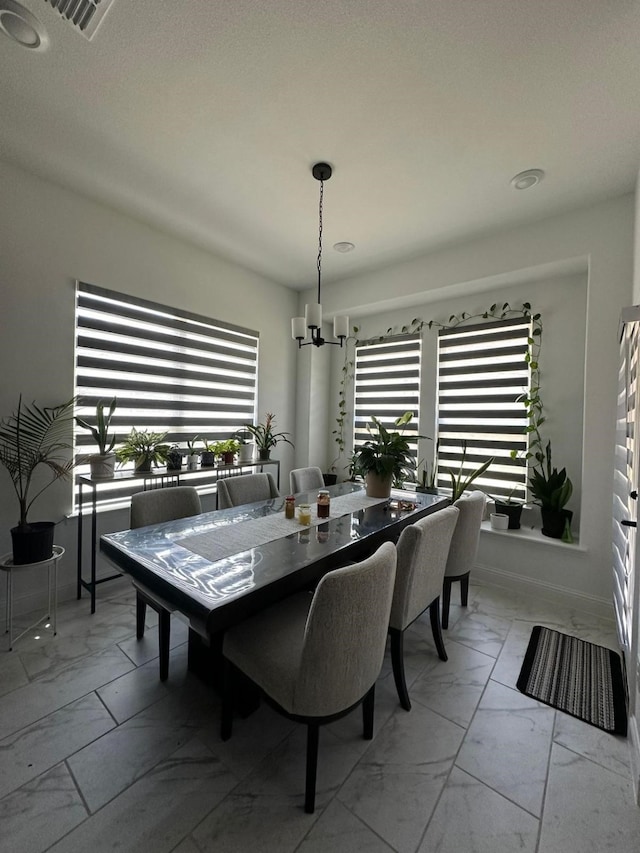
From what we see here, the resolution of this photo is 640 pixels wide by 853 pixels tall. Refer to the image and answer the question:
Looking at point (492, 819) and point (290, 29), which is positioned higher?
point (290, 29)

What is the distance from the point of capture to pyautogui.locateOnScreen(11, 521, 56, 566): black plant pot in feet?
6.91

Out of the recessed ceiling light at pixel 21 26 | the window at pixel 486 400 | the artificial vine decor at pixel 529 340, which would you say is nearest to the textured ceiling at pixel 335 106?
the recessed ceiling light at pixel 21 26

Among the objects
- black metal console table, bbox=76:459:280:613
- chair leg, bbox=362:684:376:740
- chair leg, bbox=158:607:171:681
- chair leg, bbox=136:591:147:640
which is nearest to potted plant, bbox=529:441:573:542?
chair leg, bbox=362:684:376:740

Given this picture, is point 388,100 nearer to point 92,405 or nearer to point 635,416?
point 635,416

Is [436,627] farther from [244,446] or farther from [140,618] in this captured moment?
[244,446]

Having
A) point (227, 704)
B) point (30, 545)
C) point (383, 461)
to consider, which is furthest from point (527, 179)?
point (30, 545)

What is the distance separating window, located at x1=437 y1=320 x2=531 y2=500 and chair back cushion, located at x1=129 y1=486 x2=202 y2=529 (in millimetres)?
2514

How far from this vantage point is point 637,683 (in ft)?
4.79

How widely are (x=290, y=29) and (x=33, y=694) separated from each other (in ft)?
10.5

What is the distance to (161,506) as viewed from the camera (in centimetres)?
225

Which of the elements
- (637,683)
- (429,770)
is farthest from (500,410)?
(429,770)

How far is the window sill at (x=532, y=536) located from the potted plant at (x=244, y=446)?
232 cm

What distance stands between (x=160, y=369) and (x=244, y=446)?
106 cm

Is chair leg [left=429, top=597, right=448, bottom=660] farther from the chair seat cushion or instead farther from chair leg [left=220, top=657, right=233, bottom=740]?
chair leg [left=220, top=657, right=233, bottom=740]
